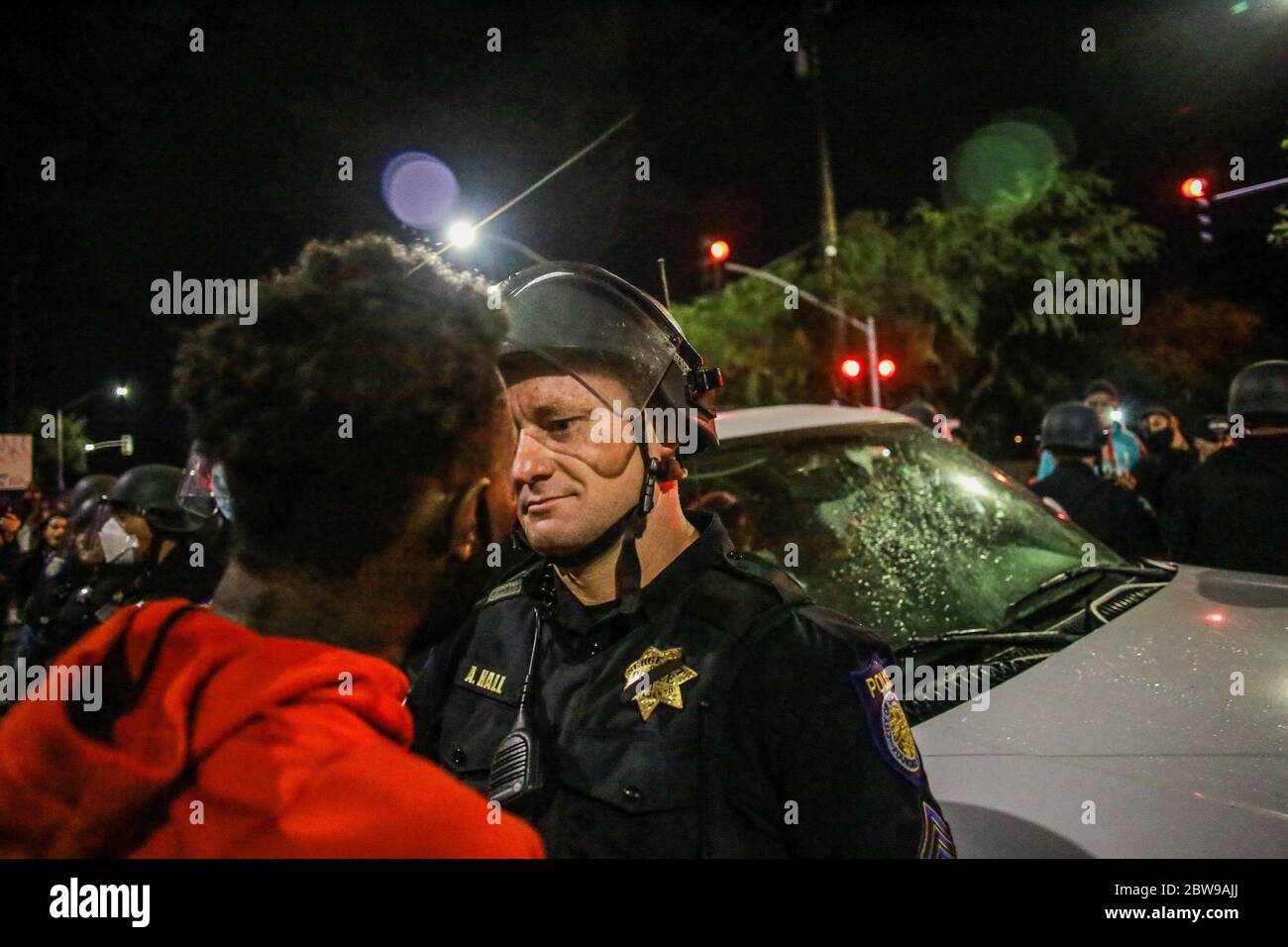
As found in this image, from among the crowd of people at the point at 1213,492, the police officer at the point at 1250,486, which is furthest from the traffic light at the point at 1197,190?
the police officer at the point at 1250,486

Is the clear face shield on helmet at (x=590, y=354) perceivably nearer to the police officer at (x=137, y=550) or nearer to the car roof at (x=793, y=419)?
the car roof at (x=793, y=419)

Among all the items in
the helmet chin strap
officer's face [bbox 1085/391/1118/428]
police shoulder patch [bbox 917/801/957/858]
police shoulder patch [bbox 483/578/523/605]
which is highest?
officer's face [bbox 1085/391/1118/428]

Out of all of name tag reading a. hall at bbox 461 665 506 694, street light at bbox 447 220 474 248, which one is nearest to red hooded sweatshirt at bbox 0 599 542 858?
name tag reading a. hall at bbox 461 665 506 694

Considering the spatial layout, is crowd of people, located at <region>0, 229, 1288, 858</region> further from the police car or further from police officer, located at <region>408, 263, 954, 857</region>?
the police car

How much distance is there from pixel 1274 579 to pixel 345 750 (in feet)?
11.1

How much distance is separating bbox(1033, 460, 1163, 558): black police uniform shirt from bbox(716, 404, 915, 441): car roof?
7.14 ft

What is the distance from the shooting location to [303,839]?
1.03 m

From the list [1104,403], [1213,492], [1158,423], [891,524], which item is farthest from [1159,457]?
[891,524]

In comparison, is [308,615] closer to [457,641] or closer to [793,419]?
[457,641]

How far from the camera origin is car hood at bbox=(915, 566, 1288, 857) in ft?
6.54

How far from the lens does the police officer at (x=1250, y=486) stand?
15.2 ft

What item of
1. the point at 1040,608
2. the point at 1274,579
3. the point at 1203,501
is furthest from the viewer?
the point at 1203,501
